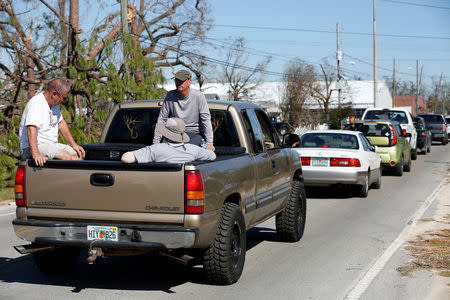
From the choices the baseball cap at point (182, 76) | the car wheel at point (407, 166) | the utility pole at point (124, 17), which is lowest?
the car wheel at point (407, 166)

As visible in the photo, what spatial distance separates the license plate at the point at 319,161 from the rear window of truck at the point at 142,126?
24.0ft

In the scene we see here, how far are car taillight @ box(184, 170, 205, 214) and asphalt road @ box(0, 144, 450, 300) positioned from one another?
0.96 meters

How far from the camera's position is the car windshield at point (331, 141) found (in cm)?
1590

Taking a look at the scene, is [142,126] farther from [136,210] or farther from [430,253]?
[430,253]

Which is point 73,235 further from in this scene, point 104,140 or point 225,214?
point 104,140

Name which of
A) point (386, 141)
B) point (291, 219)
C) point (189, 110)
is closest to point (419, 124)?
point (386, 141)

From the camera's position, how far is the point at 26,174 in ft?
21.0

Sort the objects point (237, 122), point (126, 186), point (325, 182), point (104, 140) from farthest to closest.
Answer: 1. point (325, 182)
2. point (104, 140)
3. point (237, 122)
4. point (126, 186)

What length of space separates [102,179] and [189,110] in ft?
5.62

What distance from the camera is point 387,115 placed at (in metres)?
27.8

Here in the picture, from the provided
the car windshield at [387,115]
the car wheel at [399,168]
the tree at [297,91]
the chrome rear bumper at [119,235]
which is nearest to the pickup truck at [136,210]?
the chrome rear bumper at [119,235]

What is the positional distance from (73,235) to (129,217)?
A: 1.84 ft

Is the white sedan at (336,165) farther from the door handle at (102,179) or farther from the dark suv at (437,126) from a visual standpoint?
the dark suv at (437,126)

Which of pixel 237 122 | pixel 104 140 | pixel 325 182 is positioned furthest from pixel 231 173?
pixel 325 182
